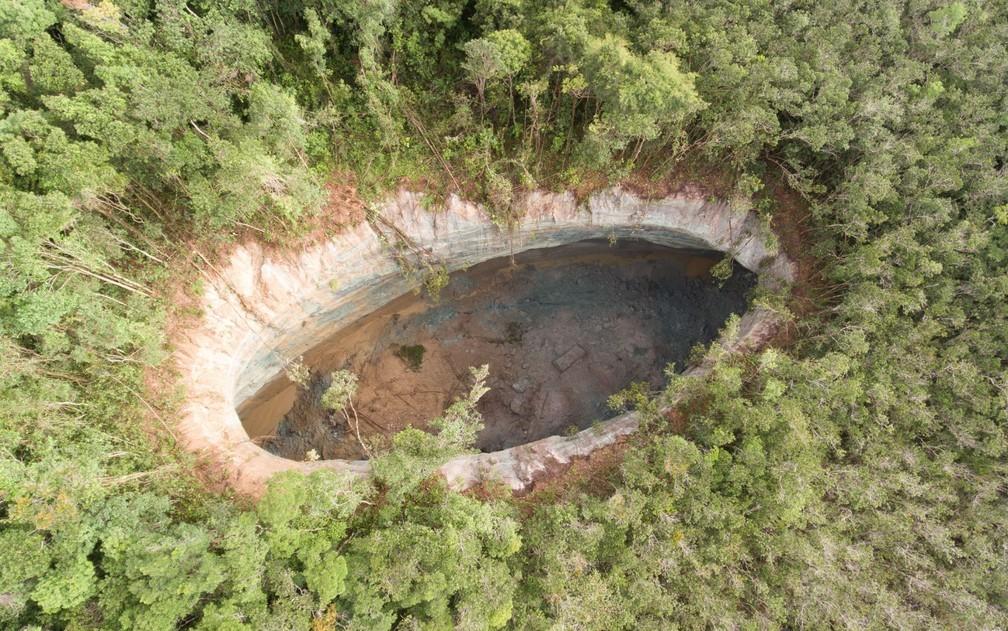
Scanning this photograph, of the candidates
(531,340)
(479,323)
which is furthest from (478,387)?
(531,340)

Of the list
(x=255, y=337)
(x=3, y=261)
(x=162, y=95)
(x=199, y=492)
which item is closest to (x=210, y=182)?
(x=162, y=95)

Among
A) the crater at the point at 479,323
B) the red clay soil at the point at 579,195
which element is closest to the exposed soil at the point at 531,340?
the crater at the point at 479,323

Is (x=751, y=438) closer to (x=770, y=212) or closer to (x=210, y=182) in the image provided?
(x=770, y=212)

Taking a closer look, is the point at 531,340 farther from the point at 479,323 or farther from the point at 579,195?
the point at 579,195

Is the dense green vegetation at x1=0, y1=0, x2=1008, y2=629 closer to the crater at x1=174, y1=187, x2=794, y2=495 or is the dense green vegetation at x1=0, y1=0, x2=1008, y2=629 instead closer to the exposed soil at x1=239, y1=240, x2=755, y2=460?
the crater at x1=174, y1=187, x2=794, y2=495

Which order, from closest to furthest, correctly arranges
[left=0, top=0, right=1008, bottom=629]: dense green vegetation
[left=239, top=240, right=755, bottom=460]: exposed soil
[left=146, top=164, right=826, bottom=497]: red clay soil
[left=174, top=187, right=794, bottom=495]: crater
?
[left=0, top=0, right=1008, bottom=629]: dense green vegetation
[left=146, top=164, right=826, bottom=497]: red clay soil
[left=174, top=187, right=794, bottom=495]: crater
[left=239, top=240, right=755, bottom=460]: exposed soil

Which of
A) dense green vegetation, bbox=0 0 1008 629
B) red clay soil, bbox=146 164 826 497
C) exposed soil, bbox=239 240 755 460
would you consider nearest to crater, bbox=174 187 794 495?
exposed soil, bbox=239 240 755 460

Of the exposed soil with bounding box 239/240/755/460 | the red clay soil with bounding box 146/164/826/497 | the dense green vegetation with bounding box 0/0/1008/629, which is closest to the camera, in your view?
the dense green vegetation with bounding box 0/0/1008/629
